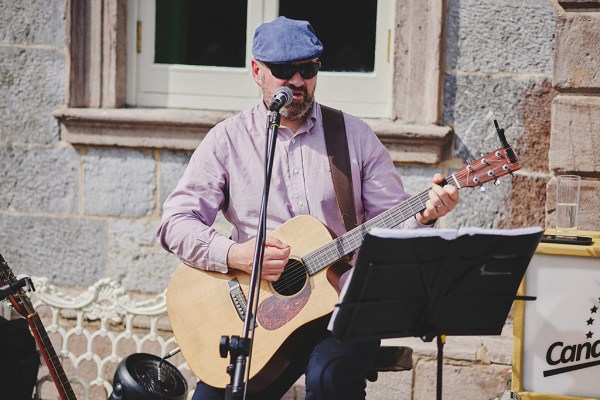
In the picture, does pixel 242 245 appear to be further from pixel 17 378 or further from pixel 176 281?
pixel 17 378

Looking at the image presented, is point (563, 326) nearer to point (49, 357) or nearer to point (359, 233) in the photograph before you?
→ point (359, 233)

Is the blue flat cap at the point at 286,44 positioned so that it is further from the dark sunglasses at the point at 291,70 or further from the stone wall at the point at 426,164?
the stone wall at the point at 426,164

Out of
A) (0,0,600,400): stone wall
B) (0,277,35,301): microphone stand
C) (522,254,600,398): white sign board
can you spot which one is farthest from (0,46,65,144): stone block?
(522,254,600,398): white sign board

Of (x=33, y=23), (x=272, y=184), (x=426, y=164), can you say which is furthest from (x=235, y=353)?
(x=33, y=23)

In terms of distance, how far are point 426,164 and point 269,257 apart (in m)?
1.72

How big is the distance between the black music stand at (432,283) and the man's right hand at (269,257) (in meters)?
0.62

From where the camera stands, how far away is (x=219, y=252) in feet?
12.9

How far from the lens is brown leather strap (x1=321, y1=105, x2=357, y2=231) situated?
4008 millimetres

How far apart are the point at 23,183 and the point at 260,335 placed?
2.51 m

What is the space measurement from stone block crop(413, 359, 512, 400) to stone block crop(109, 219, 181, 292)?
5.02ft

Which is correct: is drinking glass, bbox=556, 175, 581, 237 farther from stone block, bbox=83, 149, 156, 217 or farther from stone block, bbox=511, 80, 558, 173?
stone block, bbox=83, 149, 156, 217

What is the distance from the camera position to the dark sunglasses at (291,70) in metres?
3.89

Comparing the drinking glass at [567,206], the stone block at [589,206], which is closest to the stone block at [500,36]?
the stone block at [589,206]

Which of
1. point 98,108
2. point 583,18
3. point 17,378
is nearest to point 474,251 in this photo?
point 583,18
